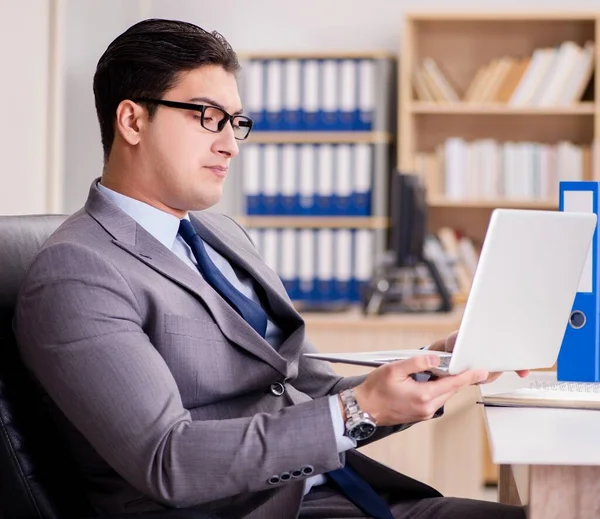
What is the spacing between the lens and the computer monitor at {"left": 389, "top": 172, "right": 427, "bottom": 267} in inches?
145

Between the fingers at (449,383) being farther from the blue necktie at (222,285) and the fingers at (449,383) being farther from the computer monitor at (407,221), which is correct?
the computer monitor at (407,221)

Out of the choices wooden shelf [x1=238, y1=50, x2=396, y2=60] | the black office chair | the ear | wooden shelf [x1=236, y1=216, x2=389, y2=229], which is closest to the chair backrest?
the black office chair

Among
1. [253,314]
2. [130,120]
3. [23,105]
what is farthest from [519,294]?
[23,105]

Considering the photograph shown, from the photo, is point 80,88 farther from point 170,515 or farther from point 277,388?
point 170,515

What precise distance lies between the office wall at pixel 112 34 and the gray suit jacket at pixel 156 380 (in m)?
1.18

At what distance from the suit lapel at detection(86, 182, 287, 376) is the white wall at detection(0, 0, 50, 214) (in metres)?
1.30

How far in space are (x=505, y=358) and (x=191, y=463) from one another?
46 cm

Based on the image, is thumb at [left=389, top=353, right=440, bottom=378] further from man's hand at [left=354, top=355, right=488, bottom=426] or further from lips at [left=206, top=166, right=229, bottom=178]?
lips at [left=206, top=166, right=229, bottom=178]

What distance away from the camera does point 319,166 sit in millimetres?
4918

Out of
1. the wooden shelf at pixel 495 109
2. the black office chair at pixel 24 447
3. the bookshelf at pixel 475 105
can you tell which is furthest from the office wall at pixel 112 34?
the black office chair at pixel 24 447

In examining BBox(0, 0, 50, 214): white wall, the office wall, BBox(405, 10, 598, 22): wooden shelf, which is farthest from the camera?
BBox(405, 10, 598, 22): wooden shelf

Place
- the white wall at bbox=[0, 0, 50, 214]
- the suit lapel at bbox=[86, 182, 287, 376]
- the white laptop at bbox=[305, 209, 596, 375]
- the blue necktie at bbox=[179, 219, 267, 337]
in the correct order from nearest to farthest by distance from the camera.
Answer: the white laptop at bbox=[305, 209, 596, 375]
the suit lapel at bbox=[86, 182, 287, 376]
the blue necktie at bbox=[179, 219, 267, 337]
the white wall at bbox=[0, 0, 50, 214]

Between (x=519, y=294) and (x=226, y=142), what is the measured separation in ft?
1.60

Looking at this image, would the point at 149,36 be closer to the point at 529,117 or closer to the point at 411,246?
the point at 411,246
